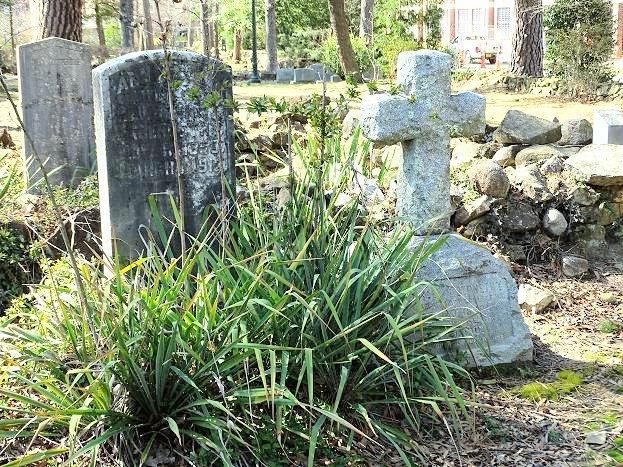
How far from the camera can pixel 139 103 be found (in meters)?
A: 5.19

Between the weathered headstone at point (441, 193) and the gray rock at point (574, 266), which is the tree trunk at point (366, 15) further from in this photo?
the weathered headstone at point (441, 193)

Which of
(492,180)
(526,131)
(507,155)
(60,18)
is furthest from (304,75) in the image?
(492,180)

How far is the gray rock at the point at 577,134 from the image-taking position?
27.9ft

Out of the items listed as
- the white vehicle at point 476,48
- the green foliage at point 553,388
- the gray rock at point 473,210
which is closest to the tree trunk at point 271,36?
the white vehicle at point 476,48

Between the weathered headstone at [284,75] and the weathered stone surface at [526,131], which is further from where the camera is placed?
the weathered headstone at [284,75]

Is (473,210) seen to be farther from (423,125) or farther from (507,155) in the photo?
(423,125)

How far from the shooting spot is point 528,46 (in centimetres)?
1586

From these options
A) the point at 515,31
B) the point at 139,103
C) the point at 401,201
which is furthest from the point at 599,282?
the point at 515,31

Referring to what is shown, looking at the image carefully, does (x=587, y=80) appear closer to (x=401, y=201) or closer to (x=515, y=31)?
(x=515, y=31)

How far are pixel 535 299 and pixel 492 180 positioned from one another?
1.25m

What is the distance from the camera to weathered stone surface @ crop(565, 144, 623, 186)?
7.14 m

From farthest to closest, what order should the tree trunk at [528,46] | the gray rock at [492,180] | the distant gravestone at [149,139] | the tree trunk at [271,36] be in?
the tree trunk at [271,36] < the tree trunk at [528,46] < the gray rock at [492,180] < the distant gravestone at [149,139]

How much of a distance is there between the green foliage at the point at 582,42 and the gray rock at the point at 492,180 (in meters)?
7.06

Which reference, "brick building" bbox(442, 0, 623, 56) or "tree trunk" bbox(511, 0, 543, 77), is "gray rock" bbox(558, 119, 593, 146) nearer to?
"tree trunk" bbox(511, 0, 543, 77)
